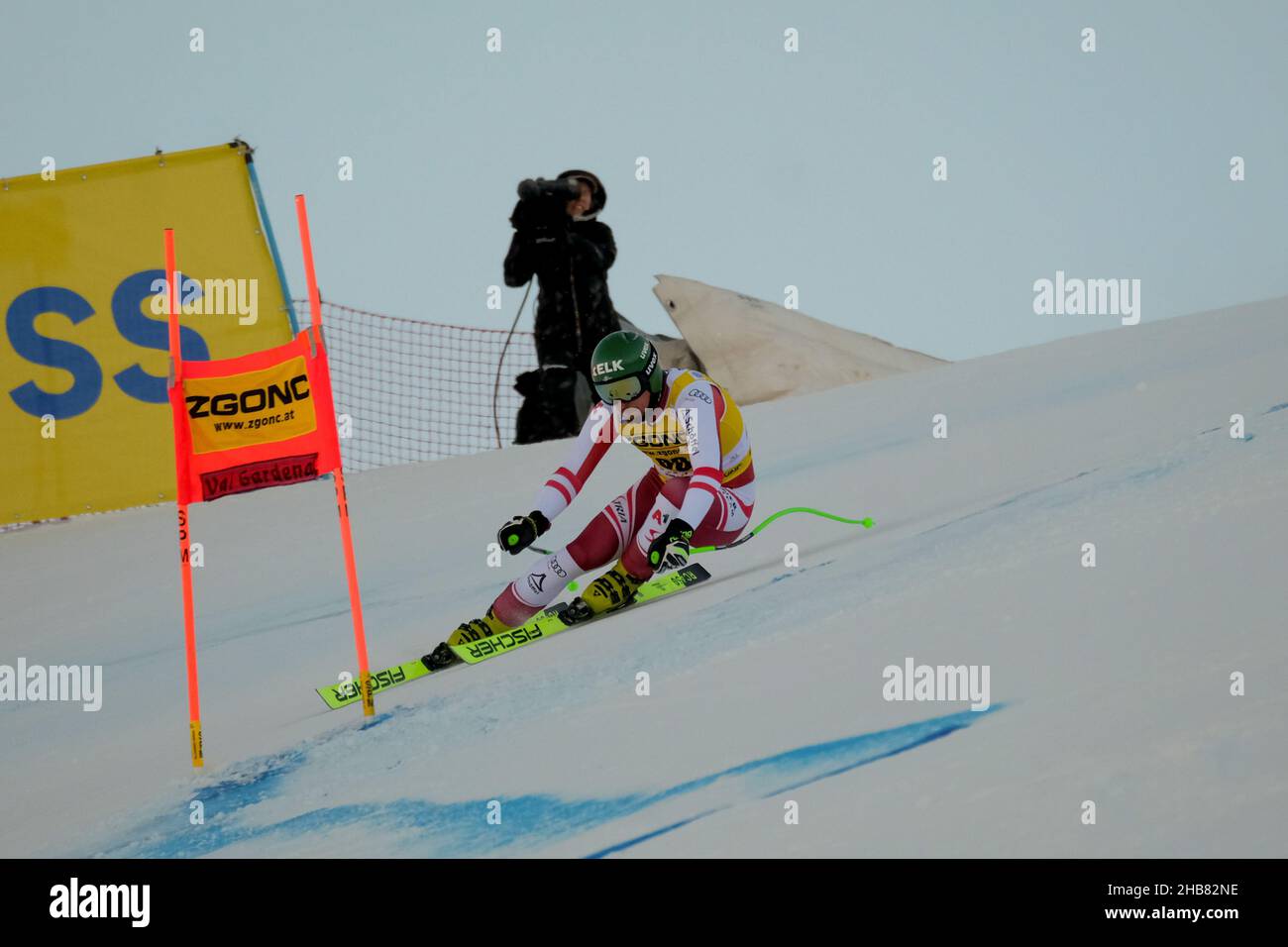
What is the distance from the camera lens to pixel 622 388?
15.5 ft

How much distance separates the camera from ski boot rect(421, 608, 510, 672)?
454 centimetres

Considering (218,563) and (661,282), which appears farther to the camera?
(661,282)

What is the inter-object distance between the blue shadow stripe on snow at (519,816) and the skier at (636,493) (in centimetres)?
133

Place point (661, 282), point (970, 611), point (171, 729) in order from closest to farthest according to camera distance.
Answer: point (970, 611) < point (171, 729) < point (661, 282)

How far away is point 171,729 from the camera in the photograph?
4.55 metres

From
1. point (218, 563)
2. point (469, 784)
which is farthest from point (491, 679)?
point (218, 563)

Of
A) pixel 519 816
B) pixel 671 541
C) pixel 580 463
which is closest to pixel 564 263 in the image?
pixel 580 463

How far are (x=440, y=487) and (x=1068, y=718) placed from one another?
5520mm

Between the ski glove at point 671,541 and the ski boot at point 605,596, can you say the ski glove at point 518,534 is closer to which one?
the ski boot at point 605,596

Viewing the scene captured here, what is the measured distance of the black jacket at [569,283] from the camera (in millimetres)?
8234

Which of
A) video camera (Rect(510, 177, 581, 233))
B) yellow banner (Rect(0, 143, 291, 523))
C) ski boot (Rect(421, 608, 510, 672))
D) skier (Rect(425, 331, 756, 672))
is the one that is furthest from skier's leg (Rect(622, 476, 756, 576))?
yellow banner (Rect(0, 143, 291, 523))

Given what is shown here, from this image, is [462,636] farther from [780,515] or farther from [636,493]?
[780,515]

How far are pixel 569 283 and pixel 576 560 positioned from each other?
12.2 feet
